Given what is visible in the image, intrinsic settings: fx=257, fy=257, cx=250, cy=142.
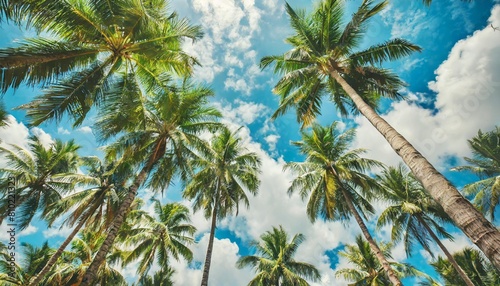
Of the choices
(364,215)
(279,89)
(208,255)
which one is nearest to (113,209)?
(208,255)

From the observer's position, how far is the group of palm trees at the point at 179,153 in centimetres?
680

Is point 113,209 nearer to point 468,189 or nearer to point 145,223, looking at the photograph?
point 145,223

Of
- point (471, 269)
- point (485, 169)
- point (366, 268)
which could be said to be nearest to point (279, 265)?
point (366, 268)

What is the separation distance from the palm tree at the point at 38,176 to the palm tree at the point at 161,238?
5477mm

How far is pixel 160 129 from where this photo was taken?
1184 centimetres

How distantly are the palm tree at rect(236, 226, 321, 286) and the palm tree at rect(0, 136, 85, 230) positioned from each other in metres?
14.5

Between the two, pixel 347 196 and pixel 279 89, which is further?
pixel 347 196

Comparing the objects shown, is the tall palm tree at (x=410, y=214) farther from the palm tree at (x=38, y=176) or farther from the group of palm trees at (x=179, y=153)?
the palm tree at (x=38, y=176)

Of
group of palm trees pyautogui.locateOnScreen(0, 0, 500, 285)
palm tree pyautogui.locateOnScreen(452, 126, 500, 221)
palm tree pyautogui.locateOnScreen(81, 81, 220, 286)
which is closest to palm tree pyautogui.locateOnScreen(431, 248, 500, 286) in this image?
group of palm trees pyautogui.locateOnScreen(0, 0, 500, 285)

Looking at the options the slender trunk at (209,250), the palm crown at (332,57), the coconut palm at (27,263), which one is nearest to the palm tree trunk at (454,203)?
the palm crown at (332,57)

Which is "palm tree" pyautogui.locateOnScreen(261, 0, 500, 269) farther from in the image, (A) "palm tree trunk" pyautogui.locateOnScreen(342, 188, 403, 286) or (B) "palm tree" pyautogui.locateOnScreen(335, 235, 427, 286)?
(B) "palm tree" pyautogui.locateOnScreen(335, 235, 427, 286)

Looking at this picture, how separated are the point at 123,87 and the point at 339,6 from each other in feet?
29.4

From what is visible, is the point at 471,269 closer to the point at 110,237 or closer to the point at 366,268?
the point at 366,268

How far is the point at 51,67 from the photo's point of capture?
6.80 m
